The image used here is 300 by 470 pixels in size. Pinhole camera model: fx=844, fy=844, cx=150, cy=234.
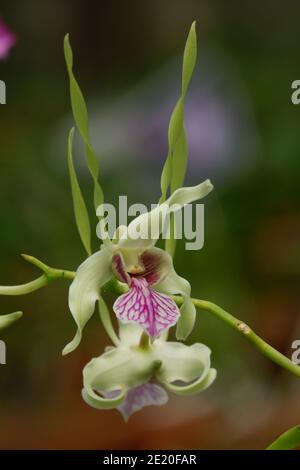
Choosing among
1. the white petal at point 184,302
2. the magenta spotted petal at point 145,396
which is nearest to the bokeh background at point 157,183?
the magenta spotted petal at point 145,396

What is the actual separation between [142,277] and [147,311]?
37 millimetres

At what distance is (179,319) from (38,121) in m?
1.53

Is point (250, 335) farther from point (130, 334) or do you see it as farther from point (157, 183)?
point (157, 183)

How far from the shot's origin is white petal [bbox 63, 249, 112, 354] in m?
0.62

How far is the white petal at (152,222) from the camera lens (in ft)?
2.09

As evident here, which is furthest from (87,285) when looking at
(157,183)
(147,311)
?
(157,183)

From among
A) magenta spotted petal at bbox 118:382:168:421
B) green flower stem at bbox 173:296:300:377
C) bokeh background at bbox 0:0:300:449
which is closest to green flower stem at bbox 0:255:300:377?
green flower stem at bbox 173:296:300:377

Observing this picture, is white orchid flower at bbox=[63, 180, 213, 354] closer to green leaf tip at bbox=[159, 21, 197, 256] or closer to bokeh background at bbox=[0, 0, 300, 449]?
green leaf tip at bbox=[159, 21, 197, 256]

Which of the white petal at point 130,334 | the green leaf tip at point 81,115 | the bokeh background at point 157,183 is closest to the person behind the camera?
A: the green leaf tip at point 81,115

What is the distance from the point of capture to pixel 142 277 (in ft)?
2.17

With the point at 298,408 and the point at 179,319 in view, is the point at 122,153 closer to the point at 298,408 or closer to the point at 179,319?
the point at 298,408

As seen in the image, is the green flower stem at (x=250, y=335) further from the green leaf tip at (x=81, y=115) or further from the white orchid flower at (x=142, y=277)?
the green leaf tip at (x=81, y=115)
